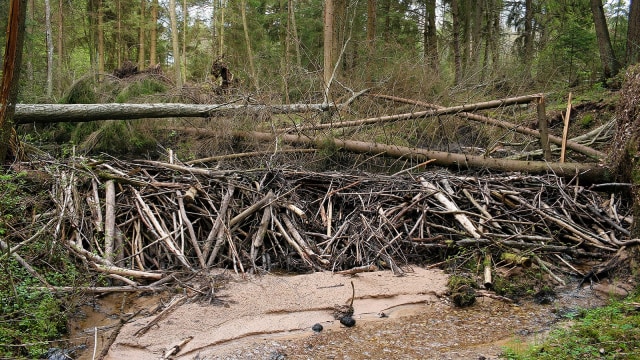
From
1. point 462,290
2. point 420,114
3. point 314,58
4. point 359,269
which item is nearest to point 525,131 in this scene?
point 420,114

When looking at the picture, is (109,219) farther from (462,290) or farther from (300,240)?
(462,290)

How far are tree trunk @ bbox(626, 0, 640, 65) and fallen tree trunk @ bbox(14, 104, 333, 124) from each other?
28.0 feet

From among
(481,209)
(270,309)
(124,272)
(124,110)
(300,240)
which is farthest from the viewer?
(124,110)

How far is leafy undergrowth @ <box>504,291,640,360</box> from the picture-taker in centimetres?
304

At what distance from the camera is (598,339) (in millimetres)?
3258

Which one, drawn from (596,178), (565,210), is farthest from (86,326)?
(596,178)

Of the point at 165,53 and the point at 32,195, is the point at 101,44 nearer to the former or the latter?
the point at 165,53

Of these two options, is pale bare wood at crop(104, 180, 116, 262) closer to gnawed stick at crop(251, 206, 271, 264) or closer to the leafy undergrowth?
gnawed stick at crop(251, 206, 271, 264)

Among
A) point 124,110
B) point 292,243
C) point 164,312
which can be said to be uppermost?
point 124,110

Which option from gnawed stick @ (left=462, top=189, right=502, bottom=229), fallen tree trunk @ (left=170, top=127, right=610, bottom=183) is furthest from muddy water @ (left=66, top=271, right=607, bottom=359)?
fallen tree trunk @ (left=170, top=127, right=610, bottom=183)

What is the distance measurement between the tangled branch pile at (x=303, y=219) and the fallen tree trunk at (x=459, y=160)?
43cm

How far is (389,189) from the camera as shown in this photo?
22.6 feet

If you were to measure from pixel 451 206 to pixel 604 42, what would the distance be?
9554mm

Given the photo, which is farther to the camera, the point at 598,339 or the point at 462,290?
the point at 462,290
